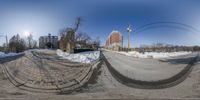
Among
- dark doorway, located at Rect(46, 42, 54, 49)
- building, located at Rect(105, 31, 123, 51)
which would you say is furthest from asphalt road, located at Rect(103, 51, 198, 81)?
dark doorway, located at Rect(46, 42, 54, 49)

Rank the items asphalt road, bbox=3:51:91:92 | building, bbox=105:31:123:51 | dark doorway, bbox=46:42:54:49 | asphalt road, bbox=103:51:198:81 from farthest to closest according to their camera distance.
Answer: dark doorway, bbox=46:42:54:49
building, bbox=105:31:123:51
asphalt road, bbox=103:51:198:81
asphalt road, bbox=3:51:91:92

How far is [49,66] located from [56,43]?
17.6 meters

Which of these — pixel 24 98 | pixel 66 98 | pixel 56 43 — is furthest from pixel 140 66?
pixel 56 43

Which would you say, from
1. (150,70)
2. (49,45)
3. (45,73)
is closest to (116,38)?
(49,45)

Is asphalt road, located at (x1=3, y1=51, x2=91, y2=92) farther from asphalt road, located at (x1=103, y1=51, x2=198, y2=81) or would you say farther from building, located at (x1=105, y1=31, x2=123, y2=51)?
building, located at (x1=105, y1=31, x2=123, y2=51)

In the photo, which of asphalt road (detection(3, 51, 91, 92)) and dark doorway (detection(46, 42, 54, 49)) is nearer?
asphalt road (detection(3, 51, 91, 92))

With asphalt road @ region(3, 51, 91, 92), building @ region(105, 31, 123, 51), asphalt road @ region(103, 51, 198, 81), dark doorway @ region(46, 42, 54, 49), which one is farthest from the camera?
dark doorway @ region(46, 42, 54, 49)

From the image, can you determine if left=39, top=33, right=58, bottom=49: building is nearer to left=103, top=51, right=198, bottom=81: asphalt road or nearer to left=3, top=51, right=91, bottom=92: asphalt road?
left=3, top=51, right=91, bottom=92: asphalt road

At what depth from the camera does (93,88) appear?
7.04 metres

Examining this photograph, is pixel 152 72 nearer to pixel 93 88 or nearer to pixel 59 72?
pixel 93 88

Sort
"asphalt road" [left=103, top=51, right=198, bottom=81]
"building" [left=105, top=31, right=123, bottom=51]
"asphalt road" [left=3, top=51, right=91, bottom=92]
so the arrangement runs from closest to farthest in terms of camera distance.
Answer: "asphalt road" [left=3, top=51, right=91, bottom=92] < "asphalt road" [left=103, top=51, right=198, bottom=81] < "building" [left=105, top=31, right=123, bottom=51]

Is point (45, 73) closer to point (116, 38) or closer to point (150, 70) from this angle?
point (150, 70)

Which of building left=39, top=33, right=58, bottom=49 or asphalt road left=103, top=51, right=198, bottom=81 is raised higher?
building left=39, top=33, right=58, bottom=49

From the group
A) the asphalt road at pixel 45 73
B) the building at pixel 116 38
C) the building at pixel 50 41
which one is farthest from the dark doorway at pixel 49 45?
the asphalt road at pixel 45 73
